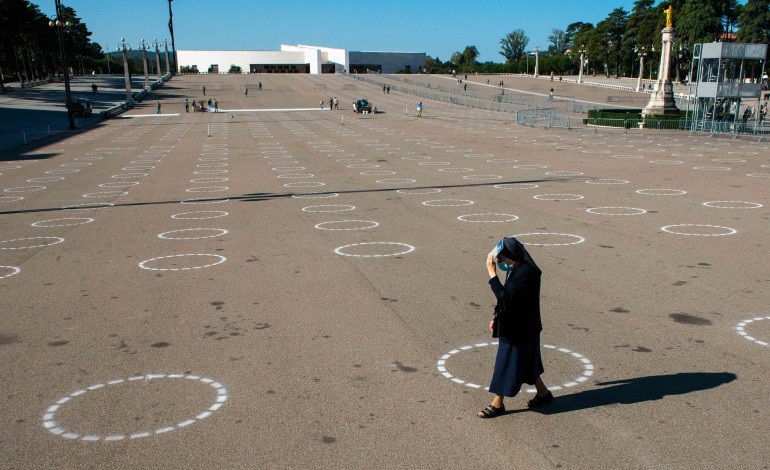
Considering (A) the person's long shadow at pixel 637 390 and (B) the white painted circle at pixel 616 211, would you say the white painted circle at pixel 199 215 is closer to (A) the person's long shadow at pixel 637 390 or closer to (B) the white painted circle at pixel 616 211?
(B) the white painted circle at pixel 616 211

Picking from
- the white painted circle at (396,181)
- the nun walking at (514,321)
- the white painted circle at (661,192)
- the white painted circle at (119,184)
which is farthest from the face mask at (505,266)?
the white painted circle at (119,184)

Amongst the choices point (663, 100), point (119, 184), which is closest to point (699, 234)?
point (119, 184)

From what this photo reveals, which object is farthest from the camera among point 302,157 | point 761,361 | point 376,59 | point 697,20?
point 376,59

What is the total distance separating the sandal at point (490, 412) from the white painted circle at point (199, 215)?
11268 mm

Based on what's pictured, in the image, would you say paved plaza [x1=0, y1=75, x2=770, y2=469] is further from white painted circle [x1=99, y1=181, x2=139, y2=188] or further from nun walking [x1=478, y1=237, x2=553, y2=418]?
white painted circle [x1=99, y1=181, x2=139, y2=188]

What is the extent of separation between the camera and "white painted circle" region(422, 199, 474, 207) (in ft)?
55.4

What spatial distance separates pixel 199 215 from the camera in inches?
632

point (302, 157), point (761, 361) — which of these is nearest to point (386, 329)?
point (761, 361)

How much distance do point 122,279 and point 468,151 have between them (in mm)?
22626

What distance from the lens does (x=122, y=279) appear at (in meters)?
10.5

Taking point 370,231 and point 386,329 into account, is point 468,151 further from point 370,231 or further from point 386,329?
point 386,329

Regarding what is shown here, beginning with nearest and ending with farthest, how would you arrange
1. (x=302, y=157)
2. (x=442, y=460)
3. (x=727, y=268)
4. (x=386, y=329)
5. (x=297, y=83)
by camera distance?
(x=442, y=460) → (x=386, y=329) → (x=727, y=268) → (x=302, y=157) → (x=297, y=83)

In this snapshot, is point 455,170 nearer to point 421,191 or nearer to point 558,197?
point 421,191

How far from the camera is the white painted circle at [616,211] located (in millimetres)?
15297
